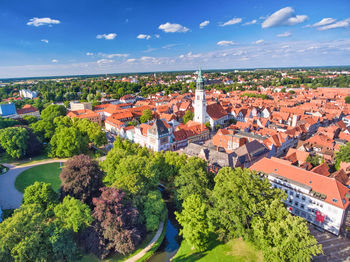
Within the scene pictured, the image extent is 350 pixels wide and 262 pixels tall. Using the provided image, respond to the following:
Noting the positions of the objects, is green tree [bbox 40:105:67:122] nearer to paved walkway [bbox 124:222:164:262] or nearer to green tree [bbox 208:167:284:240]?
paved walkway [bbox 124:222:164:262]

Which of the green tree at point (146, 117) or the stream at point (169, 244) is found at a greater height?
the green tree at point (146, 117)

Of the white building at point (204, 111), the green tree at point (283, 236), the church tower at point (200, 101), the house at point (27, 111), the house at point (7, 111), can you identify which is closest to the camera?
the green tree at point (283, 236)

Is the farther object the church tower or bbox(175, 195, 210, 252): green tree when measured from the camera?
the church tower

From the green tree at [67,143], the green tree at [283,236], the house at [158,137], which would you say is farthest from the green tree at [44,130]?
the green tree at [283,236]

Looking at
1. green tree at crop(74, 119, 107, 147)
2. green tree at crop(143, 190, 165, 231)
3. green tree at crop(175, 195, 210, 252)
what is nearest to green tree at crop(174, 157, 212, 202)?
green tree at crop(143, 190, 165, 231)

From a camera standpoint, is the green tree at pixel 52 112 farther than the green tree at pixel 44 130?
Yes

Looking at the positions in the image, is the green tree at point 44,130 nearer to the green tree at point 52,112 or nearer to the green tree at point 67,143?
the green tree at point 67,143

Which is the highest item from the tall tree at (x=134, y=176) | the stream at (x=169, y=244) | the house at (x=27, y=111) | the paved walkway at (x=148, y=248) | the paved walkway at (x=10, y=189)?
the house at (x=27, y=111)

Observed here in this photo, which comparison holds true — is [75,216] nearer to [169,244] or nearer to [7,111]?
[169,244]
